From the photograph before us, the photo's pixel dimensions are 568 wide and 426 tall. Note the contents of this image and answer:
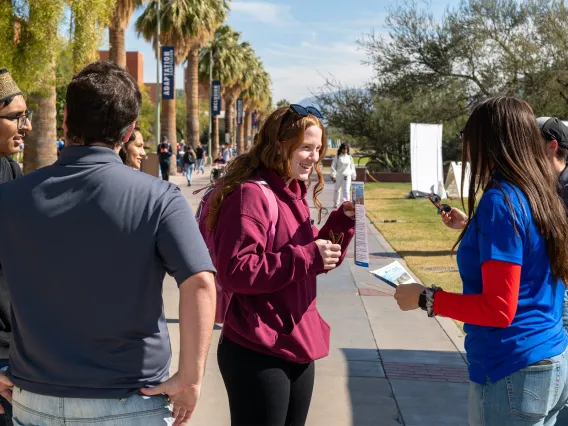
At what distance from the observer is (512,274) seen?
8.00 ft

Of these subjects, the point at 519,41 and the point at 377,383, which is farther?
the point at 519,41

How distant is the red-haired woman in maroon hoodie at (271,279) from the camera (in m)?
2.87

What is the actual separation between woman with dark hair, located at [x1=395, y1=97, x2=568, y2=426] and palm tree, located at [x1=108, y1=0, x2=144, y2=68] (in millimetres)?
23078

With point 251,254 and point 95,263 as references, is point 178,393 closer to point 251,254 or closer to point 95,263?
point 95,263

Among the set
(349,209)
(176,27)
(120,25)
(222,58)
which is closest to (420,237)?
(349,209)

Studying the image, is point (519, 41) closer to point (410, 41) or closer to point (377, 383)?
point (410, 41)

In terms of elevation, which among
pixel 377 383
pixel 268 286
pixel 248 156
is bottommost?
pixel 377 383

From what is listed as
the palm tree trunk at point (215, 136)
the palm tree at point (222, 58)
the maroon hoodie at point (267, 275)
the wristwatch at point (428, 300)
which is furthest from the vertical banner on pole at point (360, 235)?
the palm tree trunk at point (215, 136)

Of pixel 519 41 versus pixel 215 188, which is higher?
pixel 519 41

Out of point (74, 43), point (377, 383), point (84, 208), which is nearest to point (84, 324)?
point (84, 208)

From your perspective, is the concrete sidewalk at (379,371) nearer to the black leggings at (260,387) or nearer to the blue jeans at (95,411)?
the black leggings at (260,387)

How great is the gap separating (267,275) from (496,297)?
839mm

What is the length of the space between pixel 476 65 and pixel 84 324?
34349 millimetres

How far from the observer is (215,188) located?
312 cm
